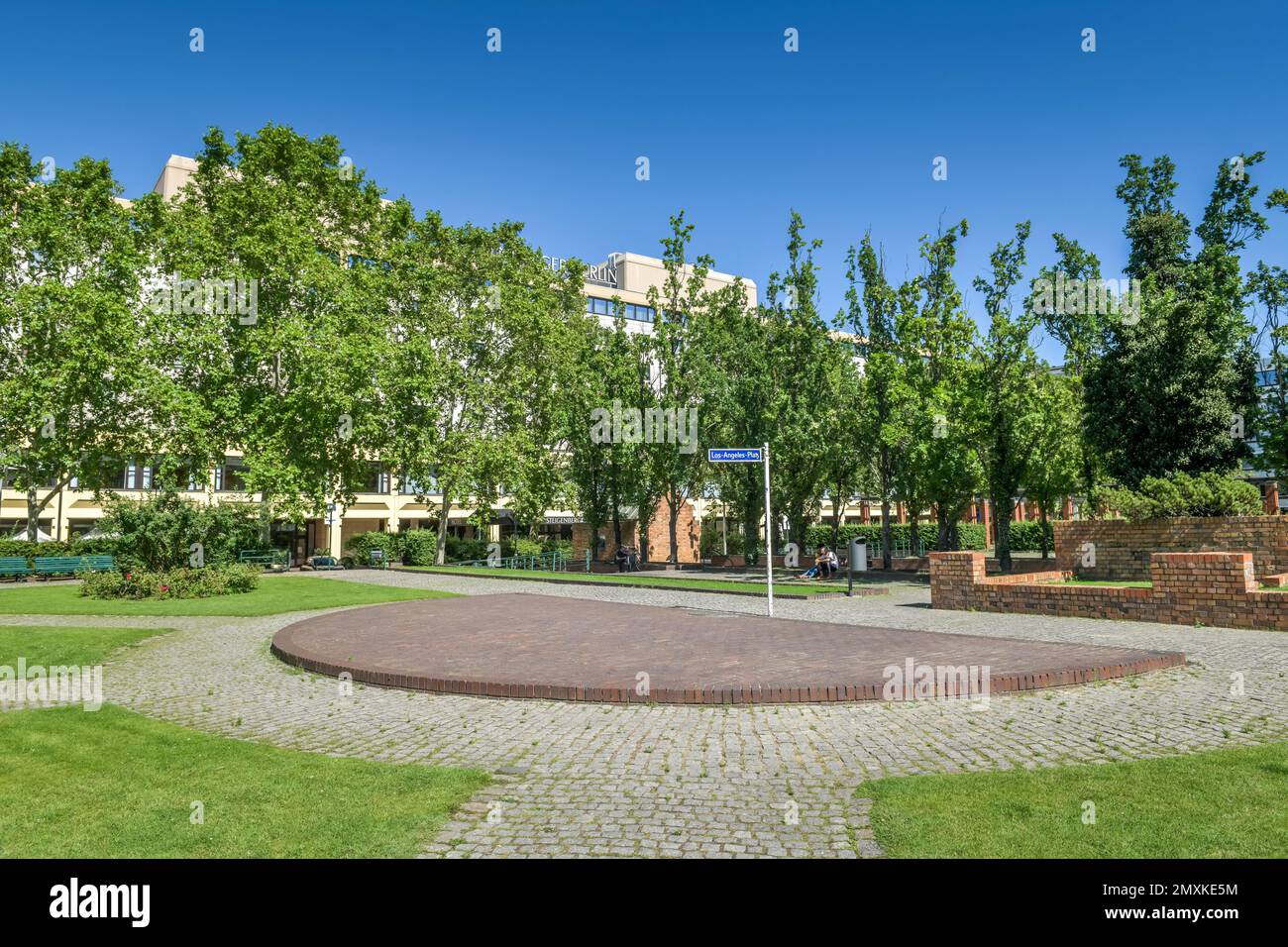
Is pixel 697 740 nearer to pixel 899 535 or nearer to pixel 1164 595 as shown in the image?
pixel 1164 595

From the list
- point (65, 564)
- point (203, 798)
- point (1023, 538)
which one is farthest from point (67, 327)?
point (1023, 538)

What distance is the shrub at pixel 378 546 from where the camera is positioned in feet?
151

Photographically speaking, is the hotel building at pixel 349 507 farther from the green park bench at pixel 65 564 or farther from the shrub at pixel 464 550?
the green park bench at pixel 65 564

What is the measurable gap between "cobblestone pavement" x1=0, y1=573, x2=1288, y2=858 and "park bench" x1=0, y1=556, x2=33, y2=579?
25.3 meters

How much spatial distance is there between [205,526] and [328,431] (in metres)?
15.4

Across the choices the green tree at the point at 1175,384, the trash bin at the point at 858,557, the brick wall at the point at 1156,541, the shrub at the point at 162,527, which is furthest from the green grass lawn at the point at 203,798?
the green tree at the point at 1175,384

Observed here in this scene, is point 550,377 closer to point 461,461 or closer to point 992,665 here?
point 461,461

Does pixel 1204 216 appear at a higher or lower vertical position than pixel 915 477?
higher

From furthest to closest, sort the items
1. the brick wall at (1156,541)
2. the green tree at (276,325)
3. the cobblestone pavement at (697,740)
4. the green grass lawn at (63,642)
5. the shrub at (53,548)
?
the green tree at (276,325), the shrub at (53,548), the brick wall at (1156,541), the green grass lawn at (63,642), the cobblestone pavement at (697,740)

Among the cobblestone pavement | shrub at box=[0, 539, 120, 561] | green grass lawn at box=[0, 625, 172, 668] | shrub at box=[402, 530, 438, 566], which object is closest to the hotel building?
shrub at box=[402, 530, 438, 566]

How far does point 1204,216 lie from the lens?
33.2 meters

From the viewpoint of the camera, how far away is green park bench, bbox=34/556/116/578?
103 feet

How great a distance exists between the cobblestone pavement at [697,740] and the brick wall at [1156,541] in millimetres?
8972
